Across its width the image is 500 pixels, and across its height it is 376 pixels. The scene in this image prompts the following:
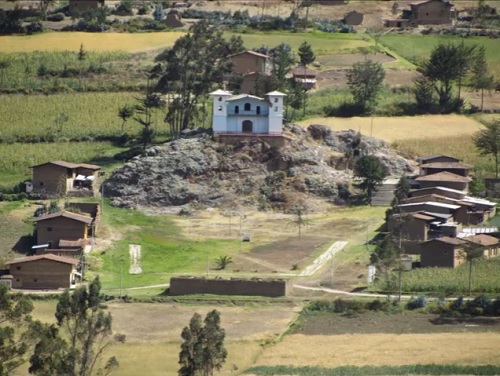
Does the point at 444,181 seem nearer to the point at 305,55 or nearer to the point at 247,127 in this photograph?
the point at 247,127

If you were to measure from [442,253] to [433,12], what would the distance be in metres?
63.1

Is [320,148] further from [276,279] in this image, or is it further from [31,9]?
[31,9]

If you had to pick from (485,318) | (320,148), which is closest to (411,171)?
(320,148)

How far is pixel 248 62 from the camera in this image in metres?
149

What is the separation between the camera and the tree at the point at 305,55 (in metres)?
154

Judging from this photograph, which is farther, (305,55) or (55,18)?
(55,18)

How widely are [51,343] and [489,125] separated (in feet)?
193

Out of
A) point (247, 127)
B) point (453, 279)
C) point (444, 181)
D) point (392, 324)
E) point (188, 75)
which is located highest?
point (188, 75)

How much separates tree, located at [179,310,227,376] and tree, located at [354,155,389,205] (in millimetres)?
37732

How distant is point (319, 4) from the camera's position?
186125 millimetres

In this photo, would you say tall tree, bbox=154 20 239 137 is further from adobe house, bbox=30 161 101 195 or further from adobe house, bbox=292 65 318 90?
adobe house, bbox=30 161 101 195

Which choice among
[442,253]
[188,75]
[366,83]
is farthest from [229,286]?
[366,83]

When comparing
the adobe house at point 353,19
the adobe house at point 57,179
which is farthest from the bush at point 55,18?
the adobe house at point 57,179

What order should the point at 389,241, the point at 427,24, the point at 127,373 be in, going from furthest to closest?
1. the point at 427,24
2. the point at 389,241
3. the point at 127,373
